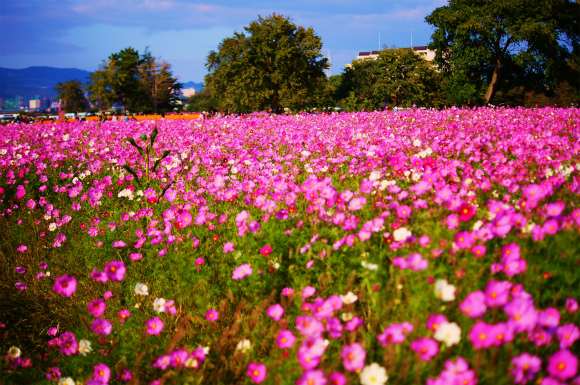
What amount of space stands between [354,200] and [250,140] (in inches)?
173

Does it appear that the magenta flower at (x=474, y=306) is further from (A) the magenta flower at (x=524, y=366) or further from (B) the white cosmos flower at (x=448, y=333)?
(A) the magenta flower at (x=524, y=366)

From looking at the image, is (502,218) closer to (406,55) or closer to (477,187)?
(477,187)

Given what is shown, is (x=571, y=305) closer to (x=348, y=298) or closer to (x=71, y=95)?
(x=348, y=298)

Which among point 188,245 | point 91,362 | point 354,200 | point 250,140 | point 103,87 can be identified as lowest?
point 91,362

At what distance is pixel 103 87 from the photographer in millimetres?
54500

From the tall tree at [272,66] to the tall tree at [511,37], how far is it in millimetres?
12333

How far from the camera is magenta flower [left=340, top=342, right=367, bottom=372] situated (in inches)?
57.7

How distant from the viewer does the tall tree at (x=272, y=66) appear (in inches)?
1427

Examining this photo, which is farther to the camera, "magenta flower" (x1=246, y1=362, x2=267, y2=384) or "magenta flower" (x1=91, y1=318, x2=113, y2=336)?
"magenta flower" (x1=91, y1=318, x2=113, y2=336)

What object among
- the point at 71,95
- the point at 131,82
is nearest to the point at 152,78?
the point at 131,82

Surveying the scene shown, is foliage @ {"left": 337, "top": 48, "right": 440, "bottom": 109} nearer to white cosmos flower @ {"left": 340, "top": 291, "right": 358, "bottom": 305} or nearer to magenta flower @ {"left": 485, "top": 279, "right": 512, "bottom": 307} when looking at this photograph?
white cosmos flower @ {"left": 340, "top": 291, "right": 358, "bottom": 305}

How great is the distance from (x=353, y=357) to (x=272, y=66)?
39.0 m

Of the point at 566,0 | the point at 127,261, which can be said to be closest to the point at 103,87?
the point at 566,0

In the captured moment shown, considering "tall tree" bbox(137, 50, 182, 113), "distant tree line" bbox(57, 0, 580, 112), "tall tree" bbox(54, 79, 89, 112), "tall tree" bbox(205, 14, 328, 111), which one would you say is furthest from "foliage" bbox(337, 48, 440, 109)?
"tall tree" bbox(54, 79, 89, 112)
